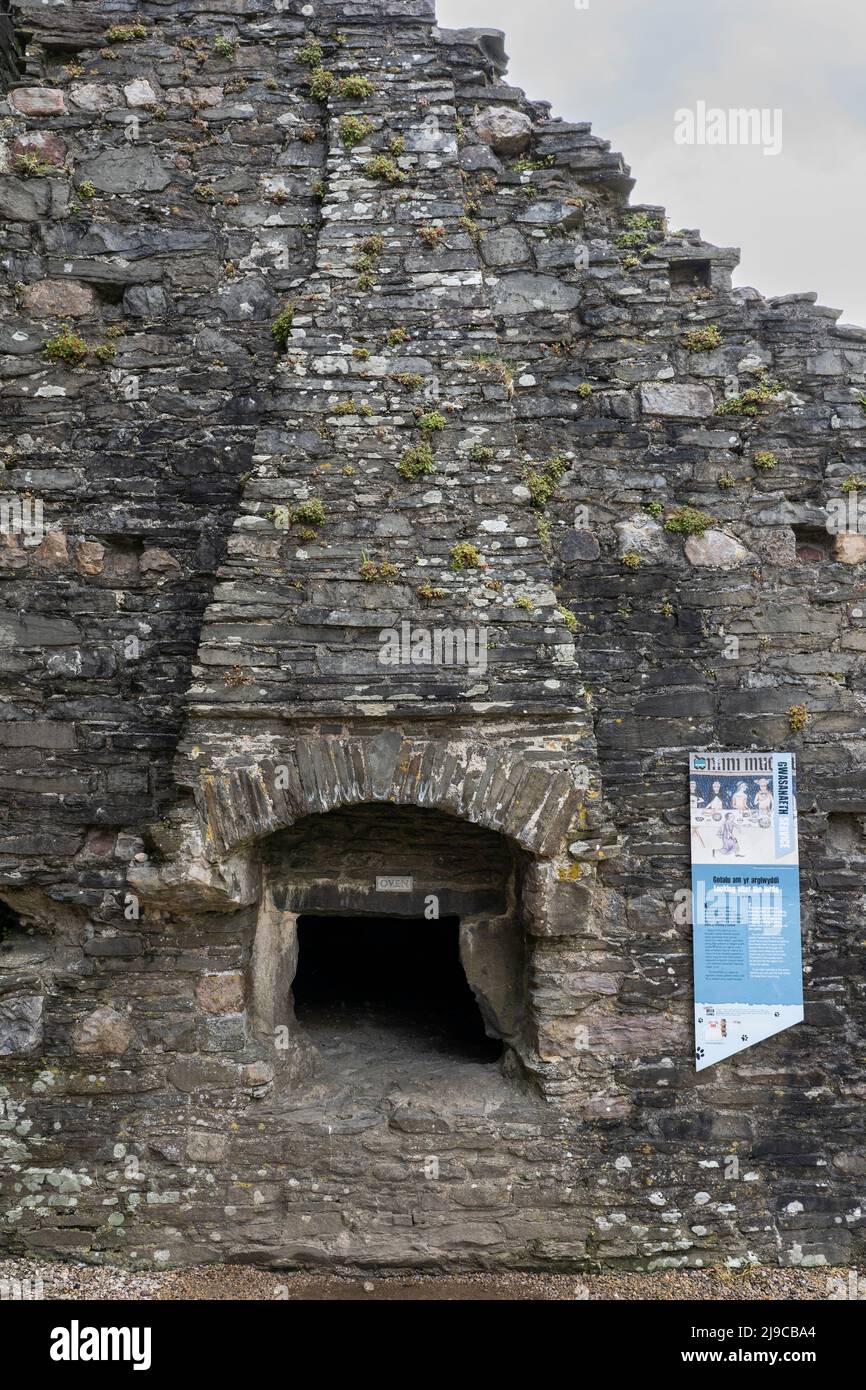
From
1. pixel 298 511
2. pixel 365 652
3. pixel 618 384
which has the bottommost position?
pixel 365 652

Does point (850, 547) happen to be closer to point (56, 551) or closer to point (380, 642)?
point (380, 642)

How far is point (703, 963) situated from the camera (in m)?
4.77

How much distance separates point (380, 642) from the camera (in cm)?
454

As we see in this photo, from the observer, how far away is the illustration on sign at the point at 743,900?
4762mm

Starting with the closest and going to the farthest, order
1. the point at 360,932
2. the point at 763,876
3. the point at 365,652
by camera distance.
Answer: the point at 365,652, the point at 763,876, the point at 360,932

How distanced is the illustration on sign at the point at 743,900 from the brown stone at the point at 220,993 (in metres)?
2.41

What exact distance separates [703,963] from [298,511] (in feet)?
10.4

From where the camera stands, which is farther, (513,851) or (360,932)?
(360,932)

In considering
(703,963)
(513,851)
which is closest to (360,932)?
(513,851)

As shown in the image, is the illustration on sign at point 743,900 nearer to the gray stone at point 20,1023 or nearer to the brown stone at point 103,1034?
the brown stone at point 103,1034

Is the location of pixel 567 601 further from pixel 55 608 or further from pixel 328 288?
pixel 55 608

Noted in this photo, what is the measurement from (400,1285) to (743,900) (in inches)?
104

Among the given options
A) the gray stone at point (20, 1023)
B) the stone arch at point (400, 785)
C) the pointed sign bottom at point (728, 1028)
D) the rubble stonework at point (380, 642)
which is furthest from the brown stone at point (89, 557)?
the pointed sign bottom at point (728, 1028)

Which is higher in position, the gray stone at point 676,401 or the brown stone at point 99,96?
the brown stone at point 99,96
